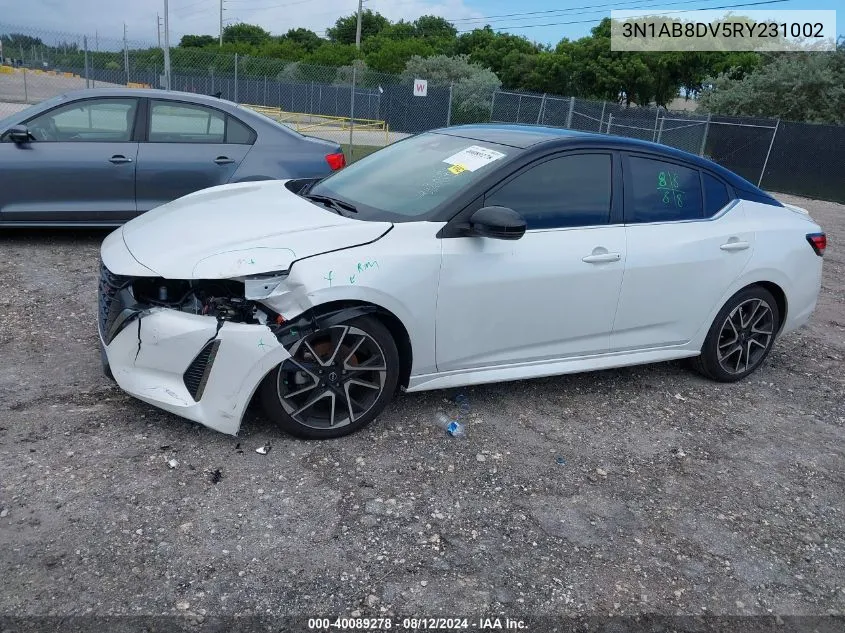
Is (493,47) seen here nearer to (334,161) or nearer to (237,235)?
(334,161)

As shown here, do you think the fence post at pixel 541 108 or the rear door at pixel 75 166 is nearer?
the rear door at pixel 75 166

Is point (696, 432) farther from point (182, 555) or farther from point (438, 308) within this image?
point (182, 555)

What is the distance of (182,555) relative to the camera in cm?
282

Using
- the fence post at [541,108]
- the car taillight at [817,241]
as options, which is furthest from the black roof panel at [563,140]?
the fence post at [541,108]

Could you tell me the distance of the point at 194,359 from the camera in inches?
133

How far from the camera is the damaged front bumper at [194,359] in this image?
132 inches

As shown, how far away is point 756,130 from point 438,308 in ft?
67.1

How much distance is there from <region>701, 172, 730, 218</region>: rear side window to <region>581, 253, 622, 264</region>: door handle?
0.90 metres

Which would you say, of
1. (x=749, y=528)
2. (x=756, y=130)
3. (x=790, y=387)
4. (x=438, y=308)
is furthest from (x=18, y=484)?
(x=756, y=130)

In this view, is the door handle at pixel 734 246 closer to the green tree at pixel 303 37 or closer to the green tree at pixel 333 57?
the green tree at pixel 333 57

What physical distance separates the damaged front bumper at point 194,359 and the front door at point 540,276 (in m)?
0.96

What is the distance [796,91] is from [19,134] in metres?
27.8

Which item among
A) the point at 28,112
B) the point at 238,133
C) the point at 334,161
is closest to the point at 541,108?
the point at 334,161


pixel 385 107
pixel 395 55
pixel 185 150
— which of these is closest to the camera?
pixel 185 150
